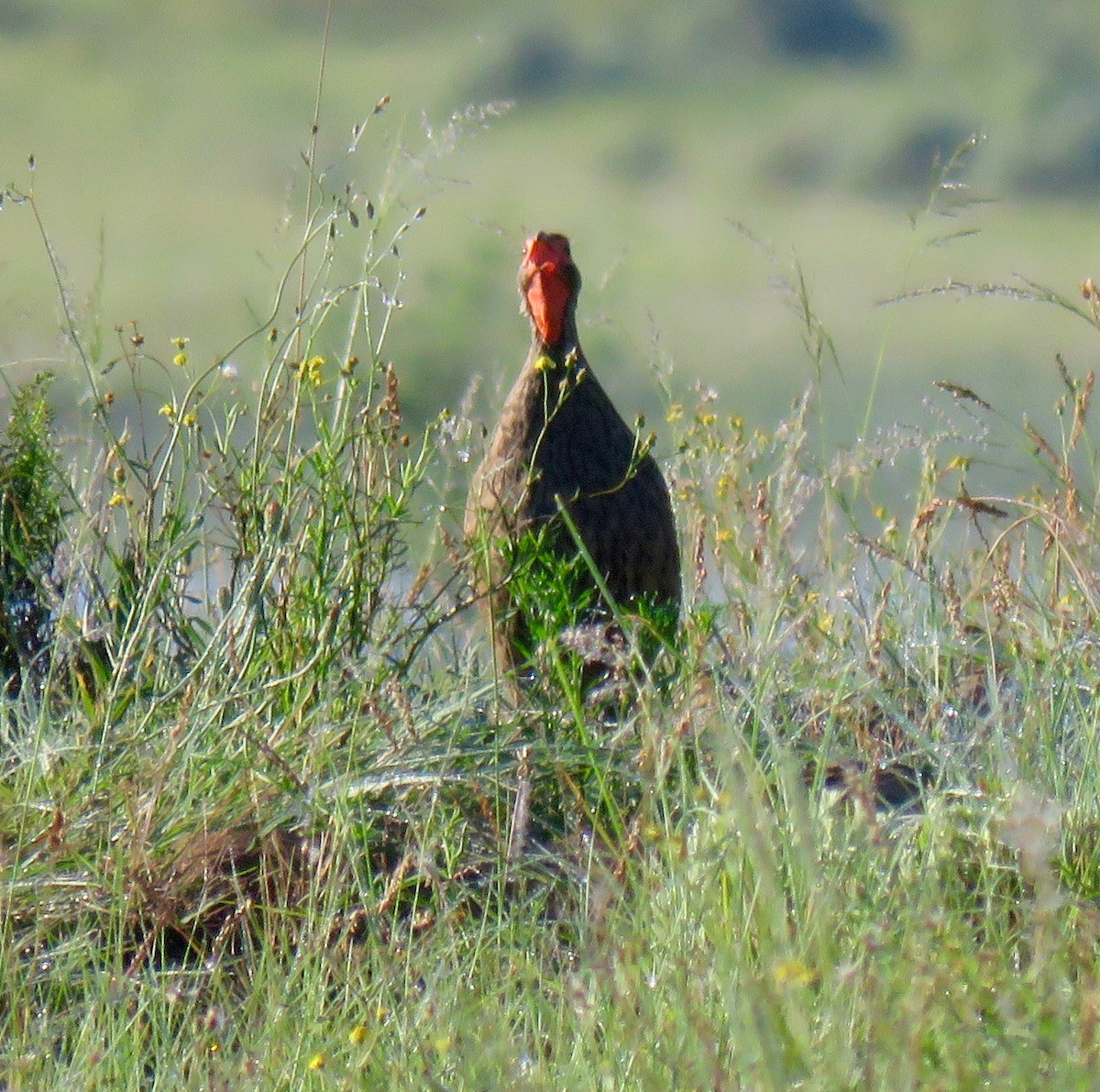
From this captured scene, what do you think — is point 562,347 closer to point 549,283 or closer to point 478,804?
point 549,283

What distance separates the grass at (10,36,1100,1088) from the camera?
1646 millimetres

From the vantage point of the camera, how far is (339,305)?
3010mm

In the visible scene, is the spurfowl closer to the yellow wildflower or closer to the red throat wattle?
the red throat wattle

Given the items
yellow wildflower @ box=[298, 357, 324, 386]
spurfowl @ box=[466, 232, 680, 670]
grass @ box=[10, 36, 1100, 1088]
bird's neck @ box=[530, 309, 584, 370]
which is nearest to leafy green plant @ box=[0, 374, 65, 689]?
grass @ box=[10, 36, 1100, 1088]

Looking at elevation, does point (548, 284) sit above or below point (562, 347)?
above

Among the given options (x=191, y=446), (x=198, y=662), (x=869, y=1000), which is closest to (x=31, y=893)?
(x=198, y=662)

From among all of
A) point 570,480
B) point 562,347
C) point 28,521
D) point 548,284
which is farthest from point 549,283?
point 28,521

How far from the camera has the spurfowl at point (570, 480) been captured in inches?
131

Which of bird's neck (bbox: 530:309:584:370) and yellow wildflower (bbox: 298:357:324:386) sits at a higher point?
yellow wildflower (bbox: 298:357:324:386)

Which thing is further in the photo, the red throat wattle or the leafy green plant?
the red throat wattle

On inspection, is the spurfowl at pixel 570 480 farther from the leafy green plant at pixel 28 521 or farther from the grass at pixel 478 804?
the leafy green plant at pixel 28 521

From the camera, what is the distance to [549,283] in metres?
3.58

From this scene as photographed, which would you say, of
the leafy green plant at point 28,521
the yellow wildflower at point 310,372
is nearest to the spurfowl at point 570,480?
the yellow wildflower at point 310,372

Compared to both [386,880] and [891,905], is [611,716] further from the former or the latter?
[891,905]
